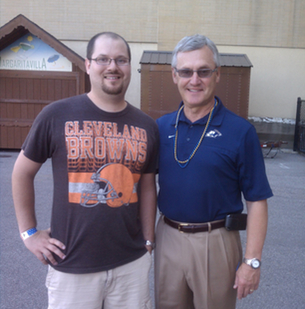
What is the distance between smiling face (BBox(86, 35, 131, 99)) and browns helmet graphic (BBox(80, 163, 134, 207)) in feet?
1.37

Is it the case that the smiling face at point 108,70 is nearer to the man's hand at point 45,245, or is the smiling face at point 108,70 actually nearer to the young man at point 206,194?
the young man at point 206,194

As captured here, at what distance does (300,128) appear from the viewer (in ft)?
41.4

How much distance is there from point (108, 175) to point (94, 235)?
0.33 meters

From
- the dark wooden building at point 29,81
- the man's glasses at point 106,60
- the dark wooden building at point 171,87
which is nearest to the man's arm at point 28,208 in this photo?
the man's glasses at point 106,60

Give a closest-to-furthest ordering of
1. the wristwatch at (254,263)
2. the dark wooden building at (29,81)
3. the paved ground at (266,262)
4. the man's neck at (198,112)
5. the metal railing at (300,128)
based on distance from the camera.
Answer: the wristwatch at (254,263), the man's neck at (198,112), the paved ground at (266,262), the dark wooden building at (29,81), the metal railing at (300,128)

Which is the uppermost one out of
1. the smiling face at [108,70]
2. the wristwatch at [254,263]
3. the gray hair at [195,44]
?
the gray hair at [195,44]

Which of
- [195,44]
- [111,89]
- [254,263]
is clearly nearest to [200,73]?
[195,44]

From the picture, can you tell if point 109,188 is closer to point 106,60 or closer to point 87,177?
point 87,177

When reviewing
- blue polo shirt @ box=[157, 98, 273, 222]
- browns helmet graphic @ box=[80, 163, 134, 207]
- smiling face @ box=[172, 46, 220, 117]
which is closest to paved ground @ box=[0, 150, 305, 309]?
blue polo shirt @ box=[157, 98, 273, 222]

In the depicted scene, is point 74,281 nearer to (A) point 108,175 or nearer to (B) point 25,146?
(A) point 108,175

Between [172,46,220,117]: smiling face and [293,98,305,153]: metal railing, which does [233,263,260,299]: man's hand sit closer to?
[172,46,220,117]: smiling face

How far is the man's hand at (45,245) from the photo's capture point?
177 centimetres

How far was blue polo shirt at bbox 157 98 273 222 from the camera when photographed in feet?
6.23

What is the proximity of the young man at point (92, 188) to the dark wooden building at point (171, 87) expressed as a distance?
8.17 meters
